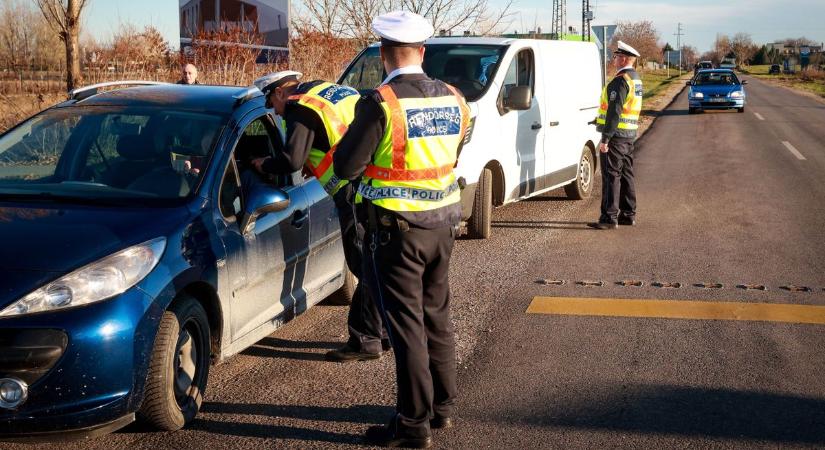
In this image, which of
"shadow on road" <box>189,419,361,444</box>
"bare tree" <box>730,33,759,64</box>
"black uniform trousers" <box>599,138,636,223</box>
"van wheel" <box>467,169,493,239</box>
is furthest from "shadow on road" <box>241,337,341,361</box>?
"bare tree" <box>730,33,759,64</box>

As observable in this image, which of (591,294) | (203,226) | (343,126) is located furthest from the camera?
(591,294)

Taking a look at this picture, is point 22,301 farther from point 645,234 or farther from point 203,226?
point 645,234

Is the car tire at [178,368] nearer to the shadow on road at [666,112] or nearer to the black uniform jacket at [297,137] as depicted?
the black uniform jacket at [297,137]

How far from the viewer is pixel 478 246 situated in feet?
30.4

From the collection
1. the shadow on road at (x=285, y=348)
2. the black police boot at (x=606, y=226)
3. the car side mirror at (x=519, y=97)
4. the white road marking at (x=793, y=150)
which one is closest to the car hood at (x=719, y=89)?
the white road marking at (x=793, y=150)

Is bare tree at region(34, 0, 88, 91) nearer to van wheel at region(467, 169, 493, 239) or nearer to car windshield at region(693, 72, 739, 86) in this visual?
van wheel at region(467, 169, 493, 239)

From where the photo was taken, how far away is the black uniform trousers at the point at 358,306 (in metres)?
5.50

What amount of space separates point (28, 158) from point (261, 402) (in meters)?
1.87

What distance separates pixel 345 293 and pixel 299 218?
1265 millimetres

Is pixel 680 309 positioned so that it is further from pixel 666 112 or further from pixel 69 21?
pixel 666 112

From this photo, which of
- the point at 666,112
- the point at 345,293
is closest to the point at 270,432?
the point at 345,293

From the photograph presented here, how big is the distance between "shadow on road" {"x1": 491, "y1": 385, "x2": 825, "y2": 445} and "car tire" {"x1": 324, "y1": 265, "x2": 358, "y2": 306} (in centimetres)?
217

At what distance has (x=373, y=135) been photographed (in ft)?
13.4

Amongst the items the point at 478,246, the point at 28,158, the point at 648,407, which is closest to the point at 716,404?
the point at 648,407
